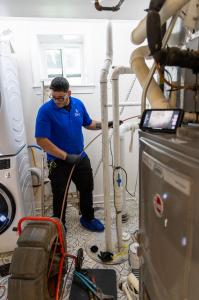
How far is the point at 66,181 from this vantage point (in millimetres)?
2145

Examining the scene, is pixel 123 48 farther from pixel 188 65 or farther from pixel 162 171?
pixel 162 171

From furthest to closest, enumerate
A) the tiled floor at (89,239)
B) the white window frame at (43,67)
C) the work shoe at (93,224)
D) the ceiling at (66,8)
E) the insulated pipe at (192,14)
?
the white window frame at (43,67) < the work shoe at (93,224) < the tiled floor at (89,239) < the ceiling at (66,8) < the insulated pipe at (192,14)

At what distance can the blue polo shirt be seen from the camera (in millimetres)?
2002

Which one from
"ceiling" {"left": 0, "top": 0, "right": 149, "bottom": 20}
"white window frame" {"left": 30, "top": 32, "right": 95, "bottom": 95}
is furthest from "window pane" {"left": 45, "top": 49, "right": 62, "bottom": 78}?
"ceiling" {"left": 0, "top": 0, "right": 149, "bottom": 20}

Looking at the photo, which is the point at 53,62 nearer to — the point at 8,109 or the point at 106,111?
the point at 8,109

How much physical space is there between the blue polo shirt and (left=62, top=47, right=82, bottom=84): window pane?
57 centimetres

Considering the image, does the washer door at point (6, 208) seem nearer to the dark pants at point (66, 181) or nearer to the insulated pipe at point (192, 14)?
the dark pants at point (66, 181)

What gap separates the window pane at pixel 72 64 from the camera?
259cm

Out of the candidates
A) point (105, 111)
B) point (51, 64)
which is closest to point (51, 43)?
point (51, 64)

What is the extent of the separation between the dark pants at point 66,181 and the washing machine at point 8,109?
1.40ft

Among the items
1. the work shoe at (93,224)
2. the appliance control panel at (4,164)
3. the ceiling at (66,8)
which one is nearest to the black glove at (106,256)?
the work shoe at (93,224)

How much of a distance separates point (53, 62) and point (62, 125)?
976mm

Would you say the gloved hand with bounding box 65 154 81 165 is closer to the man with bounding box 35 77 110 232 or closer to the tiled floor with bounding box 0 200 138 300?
the man with bounding box 35 77 110 232

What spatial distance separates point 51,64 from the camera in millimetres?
2588
